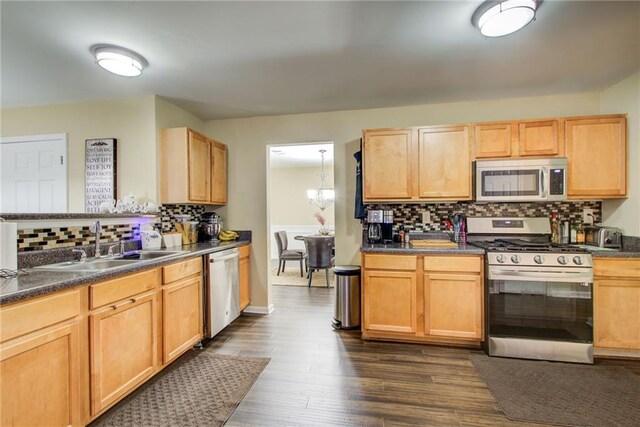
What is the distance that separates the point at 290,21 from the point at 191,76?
3.92 feet

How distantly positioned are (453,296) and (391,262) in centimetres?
63

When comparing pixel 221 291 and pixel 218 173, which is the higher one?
pixel 218 173

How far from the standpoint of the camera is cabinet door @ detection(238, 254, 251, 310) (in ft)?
11.0

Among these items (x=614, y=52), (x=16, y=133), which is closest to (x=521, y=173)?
(x=614, y=52)

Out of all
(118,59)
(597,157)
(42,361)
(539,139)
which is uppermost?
(118,59)

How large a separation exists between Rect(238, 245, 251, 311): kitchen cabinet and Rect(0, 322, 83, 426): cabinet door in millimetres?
1839

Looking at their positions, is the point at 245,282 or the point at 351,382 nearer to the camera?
the point at 351,382

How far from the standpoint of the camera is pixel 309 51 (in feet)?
6.99

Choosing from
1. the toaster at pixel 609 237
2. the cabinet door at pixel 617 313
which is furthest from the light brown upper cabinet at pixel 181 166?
the toaster at pixel 609 237

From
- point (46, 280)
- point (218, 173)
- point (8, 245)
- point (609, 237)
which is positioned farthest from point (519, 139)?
point (8, 245)

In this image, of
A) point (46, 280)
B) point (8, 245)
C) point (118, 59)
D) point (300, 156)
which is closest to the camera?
point (46, 280)

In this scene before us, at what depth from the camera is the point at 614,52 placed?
2.21 meters

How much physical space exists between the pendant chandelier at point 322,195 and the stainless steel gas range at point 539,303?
12.1ft

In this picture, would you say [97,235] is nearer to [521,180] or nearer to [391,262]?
[391,262]
